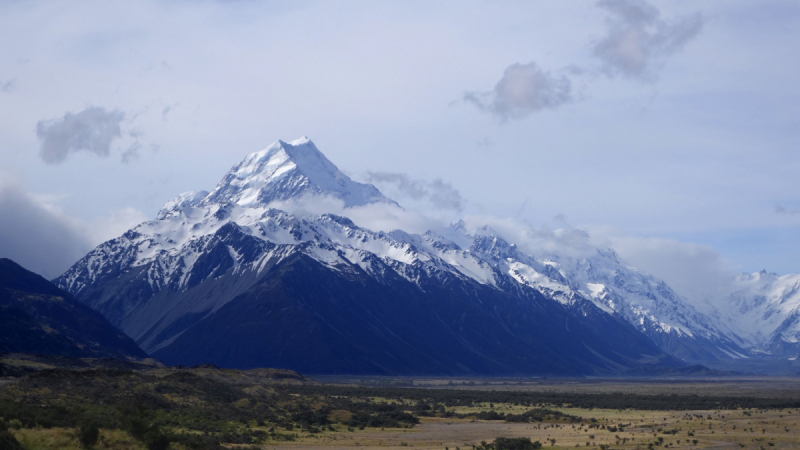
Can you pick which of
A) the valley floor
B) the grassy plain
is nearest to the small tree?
the grassy plain

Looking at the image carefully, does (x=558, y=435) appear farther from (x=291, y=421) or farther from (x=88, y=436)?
(x=88, y=436)

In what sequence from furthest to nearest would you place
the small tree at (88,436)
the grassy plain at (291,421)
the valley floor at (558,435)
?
the grassy plain at (291,421) < the valley floor at (558,435) < the small tree at (88,436)

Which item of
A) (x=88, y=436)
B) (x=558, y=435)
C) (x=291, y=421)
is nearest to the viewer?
(x=88, y=436)

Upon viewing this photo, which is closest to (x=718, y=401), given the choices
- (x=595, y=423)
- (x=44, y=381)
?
(x=595, y=423)

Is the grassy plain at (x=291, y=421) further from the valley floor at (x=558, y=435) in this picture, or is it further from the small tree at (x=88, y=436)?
the small tree at (x=88, y=436)

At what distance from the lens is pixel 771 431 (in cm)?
9606

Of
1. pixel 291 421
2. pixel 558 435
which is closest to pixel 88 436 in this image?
pixel 291 421

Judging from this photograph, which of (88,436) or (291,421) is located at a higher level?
(88,436)

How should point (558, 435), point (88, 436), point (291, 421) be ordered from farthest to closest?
point (291, 421)
point (558, 435)
point (88, 436)

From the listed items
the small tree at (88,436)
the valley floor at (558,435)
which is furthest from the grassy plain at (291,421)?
the small tree at (88,436)

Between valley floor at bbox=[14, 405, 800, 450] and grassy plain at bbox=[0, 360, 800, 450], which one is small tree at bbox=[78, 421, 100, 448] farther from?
valley floor at bbox=[14, 405, 800, 450]

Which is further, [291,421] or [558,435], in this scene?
[291,421]

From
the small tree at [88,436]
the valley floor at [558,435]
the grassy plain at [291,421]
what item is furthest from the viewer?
the grassy plain at [291,421]

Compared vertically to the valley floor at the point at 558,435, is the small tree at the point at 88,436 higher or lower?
higher
